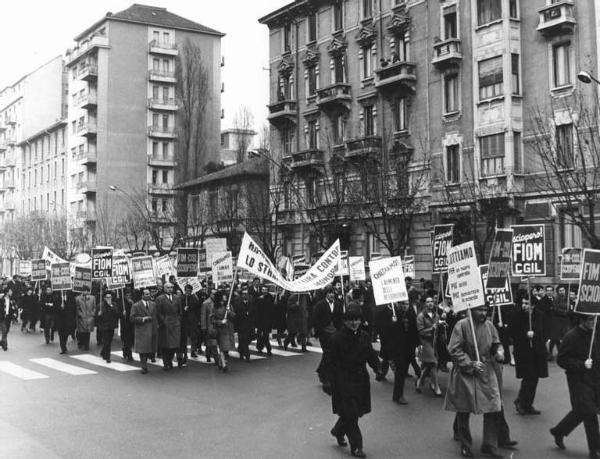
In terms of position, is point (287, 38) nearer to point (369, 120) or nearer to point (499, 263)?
point (369, 120)

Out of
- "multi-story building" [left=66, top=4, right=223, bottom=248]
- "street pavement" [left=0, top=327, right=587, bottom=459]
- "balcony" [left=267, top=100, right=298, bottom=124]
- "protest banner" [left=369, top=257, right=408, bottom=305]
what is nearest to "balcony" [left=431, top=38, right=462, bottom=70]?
"balcony" [left=267, top=100, right=298, bottom=124]

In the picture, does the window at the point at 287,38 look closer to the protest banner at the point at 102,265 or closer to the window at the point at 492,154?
the window at the point at 492,154

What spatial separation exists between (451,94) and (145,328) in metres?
24.8

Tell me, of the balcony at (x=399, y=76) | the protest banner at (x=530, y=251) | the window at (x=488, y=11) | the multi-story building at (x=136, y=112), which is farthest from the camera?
the multi-story building at (x=136, y=112)

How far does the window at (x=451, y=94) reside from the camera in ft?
122

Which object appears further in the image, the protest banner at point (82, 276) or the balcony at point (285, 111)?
the balcony at point (285, 111)

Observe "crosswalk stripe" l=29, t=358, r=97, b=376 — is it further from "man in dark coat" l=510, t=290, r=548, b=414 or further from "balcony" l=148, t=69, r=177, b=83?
"balcony" l=148, t=69, r=177, b=83

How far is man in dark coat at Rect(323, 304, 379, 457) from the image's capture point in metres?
9.10

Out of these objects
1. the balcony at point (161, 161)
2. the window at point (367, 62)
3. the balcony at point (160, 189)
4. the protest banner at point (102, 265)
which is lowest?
the protest banner at point (102, 265)

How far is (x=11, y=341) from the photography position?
24000 millimetres

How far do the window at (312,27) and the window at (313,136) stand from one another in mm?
5186

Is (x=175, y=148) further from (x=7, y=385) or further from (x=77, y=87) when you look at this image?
(x=7, y=385)

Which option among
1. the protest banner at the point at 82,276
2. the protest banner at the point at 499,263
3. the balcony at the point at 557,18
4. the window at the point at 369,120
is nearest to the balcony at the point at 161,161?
the window at the point at 369,120

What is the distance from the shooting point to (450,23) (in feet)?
123
